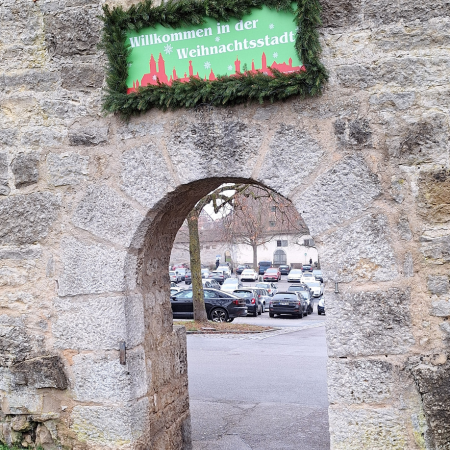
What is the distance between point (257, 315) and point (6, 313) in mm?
20744

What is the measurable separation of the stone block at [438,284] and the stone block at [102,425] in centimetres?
194

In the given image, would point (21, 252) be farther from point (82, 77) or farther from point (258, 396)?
point (258, 396)

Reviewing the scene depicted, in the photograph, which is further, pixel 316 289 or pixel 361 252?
pixel 316 289

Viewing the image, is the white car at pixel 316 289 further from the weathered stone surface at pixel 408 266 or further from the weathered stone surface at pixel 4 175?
the weathered stone surface at pixel 408 266

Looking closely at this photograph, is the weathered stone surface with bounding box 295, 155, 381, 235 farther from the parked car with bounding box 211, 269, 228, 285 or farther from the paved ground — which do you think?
the parked car with bounding box 211, 269, 228, 285

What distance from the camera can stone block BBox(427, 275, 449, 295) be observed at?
294cm

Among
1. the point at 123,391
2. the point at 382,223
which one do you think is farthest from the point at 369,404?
the point at 123,391

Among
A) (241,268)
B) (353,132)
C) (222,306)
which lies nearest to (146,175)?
(353,132)

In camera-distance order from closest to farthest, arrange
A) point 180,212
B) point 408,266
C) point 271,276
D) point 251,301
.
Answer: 1. point 408,266
2. point 180,212
3. point 251,301
4. point 271,276

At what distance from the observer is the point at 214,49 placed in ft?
10.9

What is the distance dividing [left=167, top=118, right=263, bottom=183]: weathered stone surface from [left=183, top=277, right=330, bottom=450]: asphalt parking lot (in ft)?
8.54

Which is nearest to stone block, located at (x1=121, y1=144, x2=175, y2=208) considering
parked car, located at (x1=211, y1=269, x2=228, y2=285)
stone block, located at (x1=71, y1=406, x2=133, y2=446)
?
stone block, located at (x1=71, y1=406, x2=133, y2=446)

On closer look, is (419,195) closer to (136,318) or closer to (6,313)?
(136,318)

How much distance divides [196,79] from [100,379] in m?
1.94
